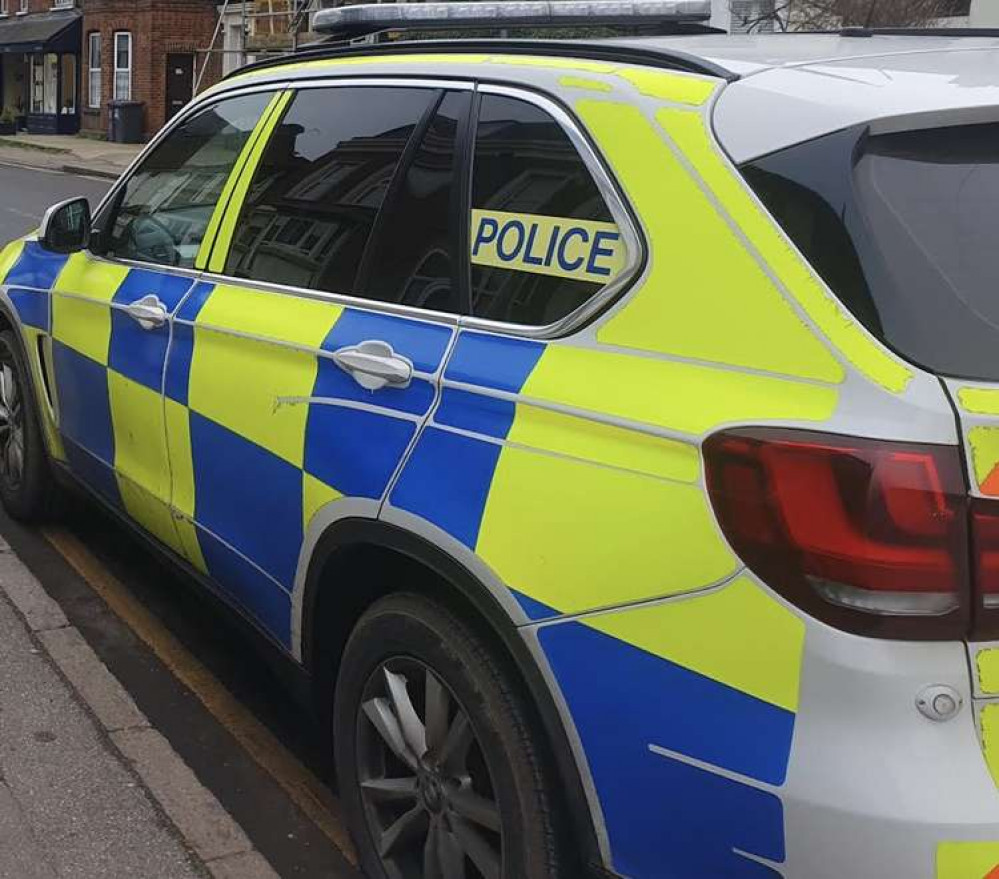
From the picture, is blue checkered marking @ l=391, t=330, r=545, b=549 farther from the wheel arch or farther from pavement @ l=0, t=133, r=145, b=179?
pavement @ l=0, t=133, r=145, b=179

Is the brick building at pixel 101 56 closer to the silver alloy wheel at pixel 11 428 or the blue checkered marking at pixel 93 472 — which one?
Answer: the silver alloy wheel at pixel 11 428

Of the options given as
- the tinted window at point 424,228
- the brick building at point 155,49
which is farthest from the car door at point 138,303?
the brick building at point 155,49

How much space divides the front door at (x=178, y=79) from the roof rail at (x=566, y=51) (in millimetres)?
31998

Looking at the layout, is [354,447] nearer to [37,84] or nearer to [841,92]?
[841,92]

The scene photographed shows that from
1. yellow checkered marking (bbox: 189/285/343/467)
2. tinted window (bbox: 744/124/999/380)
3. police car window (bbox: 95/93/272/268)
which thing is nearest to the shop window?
police car window (bbox: 95/93/272/268)

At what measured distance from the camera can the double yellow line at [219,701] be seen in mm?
3129

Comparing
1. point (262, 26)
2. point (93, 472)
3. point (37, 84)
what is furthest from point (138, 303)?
point (37, 84)

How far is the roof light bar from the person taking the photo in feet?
10.1

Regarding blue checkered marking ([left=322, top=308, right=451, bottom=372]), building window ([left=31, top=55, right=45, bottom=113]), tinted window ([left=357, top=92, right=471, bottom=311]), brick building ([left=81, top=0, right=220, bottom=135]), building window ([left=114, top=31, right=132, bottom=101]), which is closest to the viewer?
blue checkered marking ([left=322, top=308, right=451, bottom=372])

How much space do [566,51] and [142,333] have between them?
1.61 m

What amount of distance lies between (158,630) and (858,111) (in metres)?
2.97

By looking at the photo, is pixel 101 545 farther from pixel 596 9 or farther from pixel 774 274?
pixel 774 274

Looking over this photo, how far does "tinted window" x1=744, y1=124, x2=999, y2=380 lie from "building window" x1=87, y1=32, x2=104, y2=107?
36639 millimetres

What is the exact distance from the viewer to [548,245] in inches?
88.0
